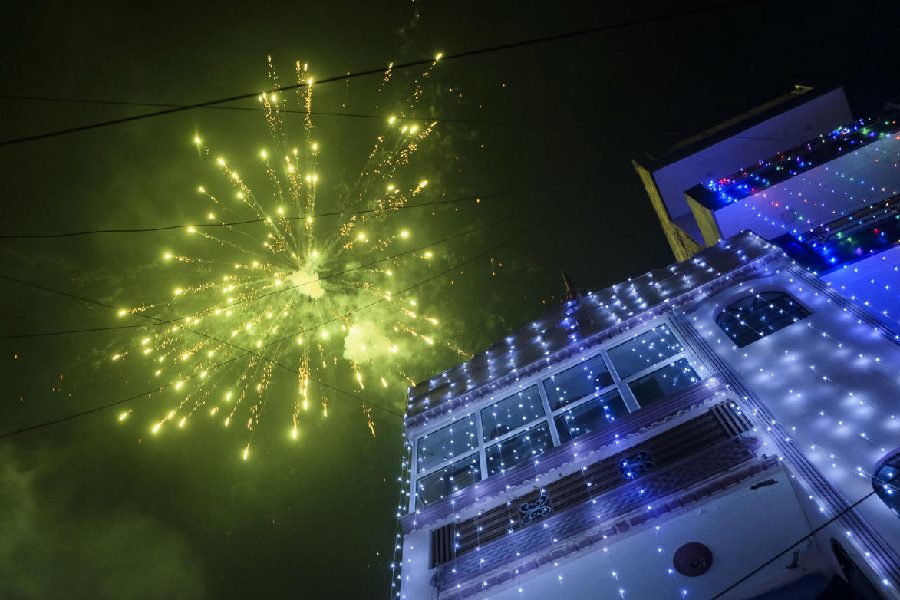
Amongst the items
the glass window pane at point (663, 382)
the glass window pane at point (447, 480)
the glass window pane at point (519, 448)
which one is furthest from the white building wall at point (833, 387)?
the glass window pane at point (447, 480)

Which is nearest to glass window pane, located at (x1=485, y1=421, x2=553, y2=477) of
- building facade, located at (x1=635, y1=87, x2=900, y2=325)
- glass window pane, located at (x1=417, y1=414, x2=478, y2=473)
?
glass window pane, located at (x1=417, y1=414, x2=478, y2=473)

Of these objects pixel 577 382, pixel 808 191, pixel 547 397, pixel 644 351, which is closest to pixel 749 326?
pixel 644 351

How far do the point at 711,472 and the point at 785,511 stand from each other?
2.91ft

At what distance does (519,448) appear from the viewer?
952cm

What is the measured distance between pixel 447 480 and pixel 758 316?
6.21 m

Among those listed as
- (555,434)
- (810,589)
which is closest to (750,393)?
(810,589)

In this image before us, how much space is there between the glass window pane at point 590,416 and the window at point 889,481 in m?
3.49

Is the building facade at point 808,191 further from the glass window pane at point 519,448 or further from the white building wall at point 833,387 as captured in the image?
the glass window pane at point 519,448

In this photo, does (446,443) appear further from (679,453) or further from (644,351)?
(679,453)

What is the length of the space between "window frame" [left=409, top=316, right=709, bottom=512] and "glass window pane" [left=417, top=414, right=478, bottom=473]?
0.25ft

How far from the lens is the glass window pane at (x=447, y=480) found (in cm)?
957

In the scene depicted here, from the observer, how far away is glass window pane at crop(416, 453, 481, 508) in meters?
9.57

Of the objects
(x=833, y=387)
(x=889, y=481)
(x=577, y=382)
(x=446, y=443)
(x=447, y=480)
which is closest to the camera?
(x=889, y=481)

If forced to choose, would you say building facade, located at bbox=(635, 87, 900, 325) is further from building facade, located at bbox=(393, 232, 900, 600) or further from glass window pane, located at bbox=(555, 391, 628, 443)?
glass window pane, located at bbox=(555, 391, 628, 443)
